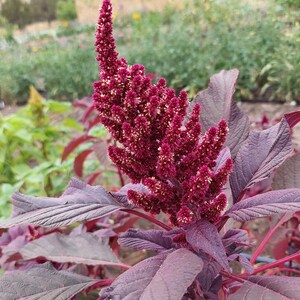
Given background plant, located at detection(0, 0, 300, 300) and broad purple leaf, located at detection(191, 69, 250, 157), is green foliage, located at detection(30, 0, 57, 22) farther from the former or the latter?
background plant, located at detection(0, 0, 300, 300)

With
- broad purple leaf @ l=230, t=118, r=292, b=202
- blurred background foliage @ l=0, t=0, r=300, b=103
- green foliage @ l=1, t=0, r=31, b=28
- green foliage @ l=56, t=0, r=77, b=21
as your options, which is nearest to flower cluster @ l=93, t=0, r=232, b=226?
broad purple leaf @ l=230, t=118, r=292, b=202

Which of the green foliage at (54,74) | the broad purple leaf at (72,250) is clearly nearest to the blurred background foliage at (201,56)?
the green foliage at (54,74)

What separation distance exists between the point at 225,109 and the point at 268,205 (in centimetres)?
28

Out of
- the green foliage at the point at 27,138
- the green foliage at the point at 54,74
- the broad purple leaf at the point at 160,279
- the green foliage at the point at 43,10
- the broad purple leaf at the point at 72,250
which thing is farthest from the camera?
the green foliage at the point at 43,10

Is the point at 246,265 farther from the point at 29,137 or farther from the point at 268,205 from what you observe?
the point at 29,137

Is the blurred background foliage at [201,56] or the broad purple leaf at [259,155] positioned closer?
the broad purple leaf at [259,155]

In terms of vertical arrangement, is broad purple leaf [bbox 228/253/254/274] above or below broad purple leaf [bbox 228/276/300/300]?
above

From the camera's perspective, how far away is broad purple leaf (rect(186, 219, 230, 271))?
2.09 feet

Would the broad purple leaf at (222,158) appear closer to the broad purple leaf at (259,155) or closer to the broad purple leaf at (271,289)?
the broad purple leaf at (259,155)

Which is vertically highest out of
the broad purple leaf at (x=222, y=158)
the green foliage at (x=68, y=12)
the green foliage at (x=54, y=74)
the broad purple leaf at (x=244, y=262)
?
the green foliage at (x=68, y=12)

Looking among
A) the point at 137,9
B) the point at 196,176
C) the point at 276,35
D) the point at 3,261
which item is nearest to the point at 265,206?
the point at 196,176

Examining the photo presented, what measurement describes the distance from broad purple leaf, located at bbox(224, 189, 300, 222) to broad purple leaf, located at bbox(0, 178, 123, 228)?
179mm

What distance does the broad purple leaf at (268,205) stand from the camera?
2.11ft

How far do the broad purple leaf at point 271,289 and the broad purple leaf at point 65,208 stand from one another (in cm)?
22
